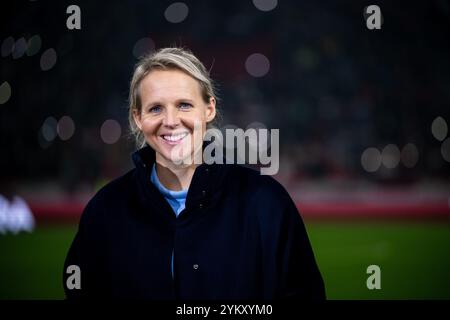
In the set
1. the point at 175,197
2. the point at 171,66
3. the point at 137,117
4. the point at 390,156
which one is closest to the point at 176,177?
the point at 175,197

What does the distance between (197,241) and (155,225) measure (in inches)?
7.0

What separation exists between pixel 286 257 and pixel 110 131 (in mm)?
12784

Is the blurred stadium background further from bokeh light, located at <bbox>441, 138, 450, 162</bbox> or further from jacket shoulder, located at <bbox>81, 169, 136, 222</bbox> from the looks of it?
jacket shoulder, located at <bbox>81, 169, 136, 222</bbox>

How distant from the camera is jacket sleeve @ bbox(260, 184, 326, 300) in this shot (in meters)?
1.98

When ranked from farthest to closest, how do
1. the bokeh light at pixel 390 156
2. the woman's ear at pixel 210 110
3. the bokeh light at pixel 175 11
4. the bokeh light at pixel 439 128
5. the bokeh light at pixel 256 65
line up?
the bokeh light at pixel 256 65 → the bokeh light at pixel 390 156 → the bokeh light at pixel 439 128 → the bokeh light at pixel 175 11 → the woman's ear at pixel 210 110

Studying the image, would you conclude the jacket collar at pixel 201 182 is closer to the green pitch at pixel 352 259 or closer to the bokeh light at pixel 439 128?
the green pitch at pixel 352 259

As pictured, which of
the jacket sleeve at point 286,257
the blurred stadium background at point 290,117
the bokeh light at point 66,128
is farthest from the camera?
the bokeh light at point 66,128

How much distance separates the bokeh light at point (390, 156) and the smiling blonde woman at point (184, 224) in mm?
12005

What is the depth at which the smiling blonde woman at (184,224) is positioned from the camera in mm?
1994

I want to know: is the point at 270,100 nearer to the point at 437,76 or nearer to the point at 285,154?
the point at 285,154

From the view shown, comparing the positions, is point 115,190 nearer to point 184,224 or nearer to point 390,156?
point 184,224

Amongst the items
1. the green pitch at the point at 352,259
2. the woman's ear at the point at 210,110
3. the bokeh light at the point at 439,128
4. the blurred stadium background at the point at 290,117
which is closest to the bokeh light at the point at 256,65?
the blurred stadium background at the point at 290,117

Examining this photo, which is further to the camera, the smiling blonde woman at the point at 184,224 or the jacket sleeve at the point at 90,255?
the jacket sleeve at the point at 90,255

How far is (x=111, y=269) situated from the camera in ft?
6.82
